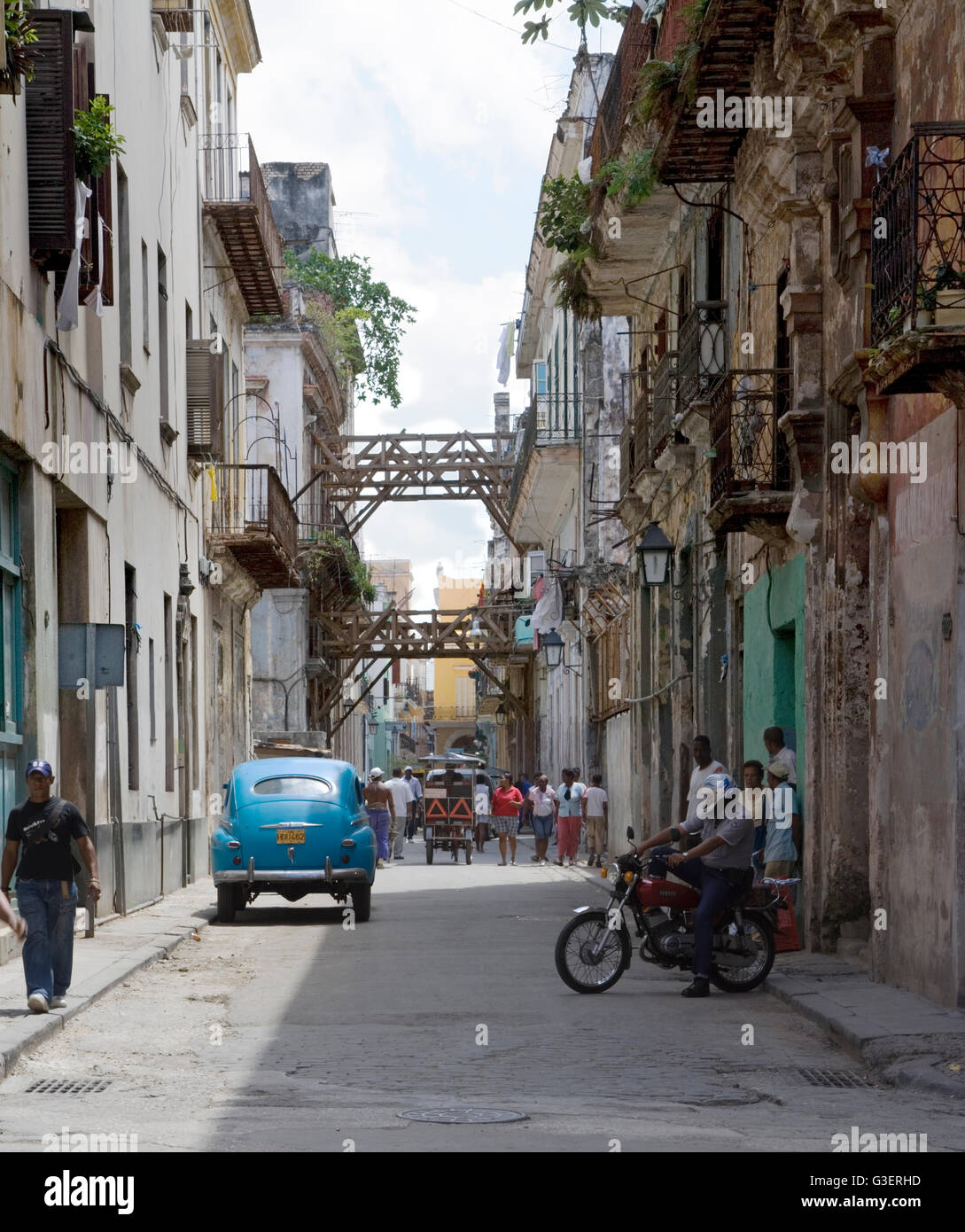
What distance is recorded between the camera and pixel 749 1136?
786 centimetres

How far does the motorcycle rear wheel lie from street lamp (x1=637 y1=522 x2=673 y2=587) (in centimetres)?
915

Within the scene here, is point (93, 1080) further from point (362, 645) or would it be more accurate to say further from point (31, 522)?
point (362, 645)

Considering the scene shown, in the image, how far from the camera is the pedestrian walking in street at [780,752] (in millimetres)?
16531

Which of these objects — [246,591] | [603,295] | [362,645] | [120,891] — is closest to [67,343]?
[120,891]

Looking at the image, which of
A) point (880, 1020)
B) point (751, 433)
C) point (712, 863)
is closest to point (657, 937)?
point (712, 863)

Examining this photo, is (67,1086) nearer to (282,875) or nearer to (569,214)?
(282,875)

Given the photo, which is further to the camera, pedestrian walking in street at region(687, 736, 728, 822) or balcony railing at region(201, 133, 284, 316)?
balcony railing at region(201, 133, 284, 316)

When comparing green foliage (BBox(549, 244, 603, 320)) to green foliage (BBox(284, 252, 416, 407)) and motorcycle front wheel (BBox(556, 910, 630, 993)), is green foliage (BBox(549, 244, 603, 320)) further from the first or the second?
green foliage (BBox(284, 252, 416, 407))

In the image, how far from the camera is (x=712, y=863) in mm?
13789

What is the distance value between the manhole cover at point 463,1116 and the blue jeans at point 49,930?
3995 mm

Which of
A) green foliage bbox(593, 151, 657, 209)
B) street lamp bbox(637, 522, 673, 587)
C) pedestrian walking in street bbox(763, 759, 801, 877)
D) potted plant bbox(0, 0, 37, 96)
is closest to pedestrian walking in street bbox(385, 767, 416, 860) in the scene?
street lamp bbox(637, 522, 673, 587)

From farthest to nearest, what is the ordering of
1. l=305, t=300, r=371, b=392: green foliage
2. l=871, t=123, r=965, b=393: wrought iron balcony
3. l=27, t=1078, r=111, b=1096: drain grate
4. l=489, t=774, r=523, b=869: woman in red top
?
l=305, t=300, r=371, b=392: green foliage, l=489, t=774, r=523, b=869: woman in red top, l=871, t=123, r=965, b=393: wrought iron balcony, l=27, t=1078, r=111, b=1096: drain grate

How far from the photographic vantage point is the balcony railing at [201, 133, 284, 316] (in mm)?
28531

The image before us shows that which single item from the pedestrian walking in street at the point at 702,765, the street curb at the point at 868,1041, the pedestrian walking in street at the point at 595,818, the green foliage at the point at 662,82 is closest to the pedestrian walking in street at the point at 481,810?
the pedestrian walking in street at the point at 595,818
